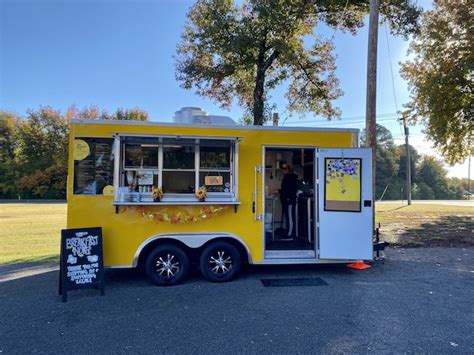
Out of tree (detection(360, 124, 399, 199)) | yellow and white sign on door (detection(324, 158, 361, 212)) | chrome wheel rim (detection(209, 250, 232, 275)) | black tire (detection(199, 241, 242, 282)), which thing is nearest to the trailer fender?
black tire (detection(199, 241, 242, 282))

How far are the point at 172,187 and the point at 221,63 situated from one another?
22.0 feet

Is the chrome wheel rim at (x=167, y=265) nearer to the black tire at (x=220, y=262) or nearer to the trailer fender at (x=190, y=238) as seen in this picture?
the trailer fender at (x=190, y=238)

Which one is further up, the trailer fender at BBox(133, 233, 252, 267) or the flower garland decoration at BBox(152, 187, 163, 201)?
the flower garland decoration at BBox(152, 187, 163, 201)

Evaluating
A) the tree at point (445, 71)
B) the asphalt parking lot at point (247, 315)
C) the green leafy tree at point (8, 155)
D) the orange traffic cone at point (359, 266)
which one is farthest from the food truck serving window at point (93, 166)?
the green leafy tree at point (8, 155)

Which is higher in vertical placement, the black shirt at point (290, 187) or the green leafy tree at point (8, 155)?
the green leafy tree at point (8, 155)

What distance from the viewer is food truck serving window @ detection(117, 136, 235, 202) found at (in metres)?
5.63

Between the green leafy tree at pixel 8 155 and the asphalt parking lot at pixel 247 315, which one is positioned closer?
the asphalt parking lot at pixel 247 315

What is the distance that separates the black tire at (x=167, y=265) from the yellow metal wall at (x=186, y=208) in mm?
293

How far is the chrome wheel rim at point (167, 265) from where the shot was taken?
5.62 m

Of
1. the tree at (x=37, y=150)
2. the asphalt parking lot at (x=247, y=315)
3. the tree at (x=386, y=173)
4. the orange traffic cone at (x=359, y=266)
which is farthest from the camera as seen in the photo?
the tree at (x=386, y=173)

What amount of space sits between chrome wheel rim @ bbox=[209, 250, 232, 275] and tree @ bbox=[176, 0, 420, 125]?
20.4 feet

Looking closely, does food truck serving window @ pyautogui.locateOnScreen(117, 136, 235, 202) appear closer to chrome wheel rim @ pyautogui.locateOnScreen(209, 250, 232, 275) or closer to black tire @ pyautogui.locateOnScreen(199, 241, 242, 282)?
black tire @ pyautogui.locateOnScreen(199, 241, 242, 282)

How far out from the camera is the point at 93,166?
5.49 meters

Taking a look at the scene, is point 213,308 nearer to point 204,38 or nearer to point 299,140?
point 299,140
